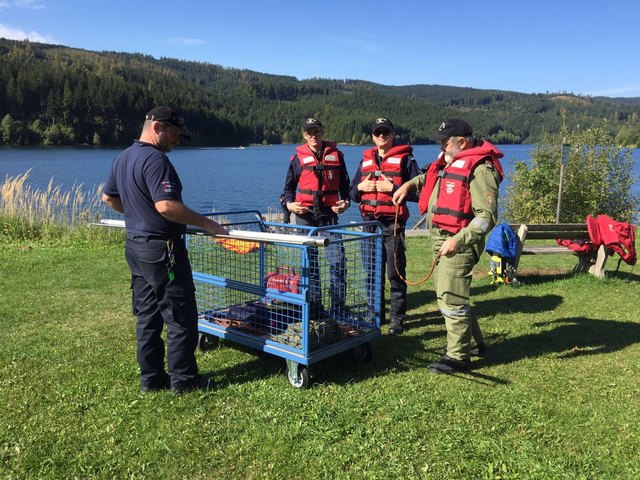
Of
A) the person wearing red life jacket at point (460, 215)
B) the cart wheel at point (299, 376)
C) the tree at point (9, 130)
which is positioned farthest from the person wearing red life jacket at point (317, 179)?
the tree at point (9, 130)

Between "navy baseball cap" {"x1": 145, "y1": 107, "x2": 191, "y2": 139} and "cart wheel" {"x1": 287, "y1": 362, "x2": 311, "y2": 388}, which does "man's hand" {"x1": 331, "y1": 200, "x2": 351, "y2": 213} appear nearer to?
"cart wheel" {"x1": 287, "y1": 362, "x2": 311, "y2": 388}

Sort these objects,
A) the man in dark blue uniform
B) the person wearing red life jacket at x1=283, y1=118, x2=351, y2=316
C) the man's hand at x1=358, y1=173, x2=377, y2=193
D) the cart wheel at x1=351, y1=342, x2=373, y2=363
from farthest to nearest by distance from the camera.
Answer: the person wearing red life jacket at x1=283, y1=118, x2=351, y2=316 → the man's hand at x1=358, y1=173, x2=377, y2=193 → the cart wheel at x1=351, y1=342, x2=373, y2=363 → the man in dark blue uniform

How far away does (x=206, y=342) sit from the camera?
5.21 meters

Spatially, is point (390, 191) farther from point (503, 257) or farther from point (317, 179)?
point (503, 257)

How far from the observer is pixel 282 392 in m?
4.07

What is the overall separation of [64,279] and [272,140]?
12803 cm

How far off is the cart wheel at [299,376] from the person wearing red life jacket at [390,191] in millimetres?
1836

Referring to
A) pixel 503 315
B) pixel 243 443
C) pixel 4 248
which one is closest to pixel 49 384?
pixel 243 443

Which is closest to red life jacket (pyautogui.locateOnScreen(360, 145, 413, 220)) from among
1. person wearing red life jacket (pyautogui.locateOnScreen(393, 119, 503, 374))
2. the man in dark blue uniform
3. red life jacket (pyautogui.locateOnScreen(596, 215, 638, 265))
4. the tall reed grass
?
person wearing red life jacket (pyautogui.locateOnScreen(393, 119, 503, 374))

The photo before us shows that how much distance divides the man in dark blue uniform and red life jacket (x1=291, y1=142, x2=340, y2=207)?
2127 mm

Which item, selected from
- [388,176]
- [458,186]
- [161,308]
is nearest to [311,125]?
[388,176]

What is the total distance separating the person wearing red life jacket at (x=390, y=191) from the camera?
5.71 m

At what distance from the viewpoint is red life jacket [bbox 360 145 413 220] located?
5.72 metres

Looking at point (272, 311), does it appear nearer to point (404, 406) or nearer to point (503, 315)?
point (404, 406)
